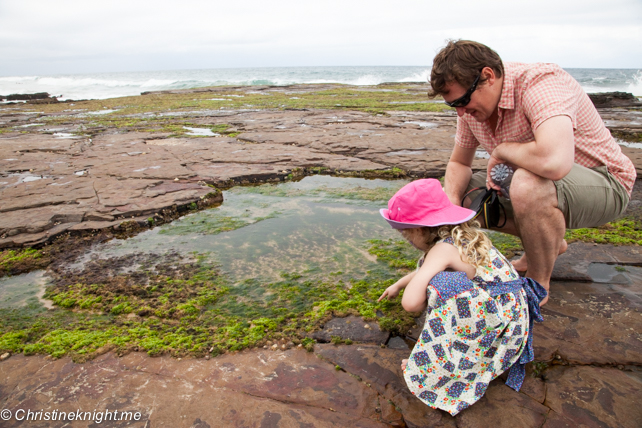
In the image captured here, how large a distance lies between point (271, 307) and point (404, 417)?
1.00m

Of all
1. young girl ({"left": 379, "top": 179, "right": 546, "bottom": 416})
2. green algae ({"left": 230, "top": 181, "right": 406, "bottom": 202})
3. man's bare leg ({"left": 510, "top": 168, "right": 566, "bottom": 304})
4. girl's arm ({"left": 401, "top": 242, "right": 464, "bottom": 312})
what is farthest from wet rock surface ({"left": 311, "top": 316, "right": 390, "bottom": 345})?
green algae ({"left": 230, "top": 181, "right": 406, "bottom": 202})

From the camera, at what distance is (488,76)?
209 centimetres

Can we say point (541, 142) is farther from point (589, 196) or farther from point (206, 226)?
point (206, 226)

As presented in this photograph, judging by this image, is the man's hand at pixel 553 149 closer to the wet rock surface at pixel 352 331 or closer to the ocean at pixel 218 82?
the wet rock surface at pixel 352 331

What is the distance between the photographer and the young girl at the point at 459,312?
1.58 m

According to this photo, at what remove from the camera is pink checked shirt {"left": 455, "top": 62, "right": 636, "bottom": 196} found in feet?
6.60

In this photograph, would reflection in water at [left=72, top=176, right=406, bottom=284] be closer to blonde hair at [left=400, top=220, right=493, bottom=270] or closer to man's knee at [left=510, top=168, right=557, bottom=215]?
blonde hair at [left=400, top=220, right=493, bottom=270]

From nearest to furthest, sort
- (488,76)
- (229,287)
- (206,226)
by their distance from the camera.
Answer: (488,76), (229,287), (206,226)

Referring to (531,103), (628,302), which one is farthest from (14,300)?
(628,302)

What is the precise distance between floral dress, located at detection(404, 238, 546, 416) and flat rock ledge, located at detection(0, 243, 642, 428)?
0.24 feet

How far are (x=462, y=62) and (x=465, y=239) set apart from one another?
2.99 ft

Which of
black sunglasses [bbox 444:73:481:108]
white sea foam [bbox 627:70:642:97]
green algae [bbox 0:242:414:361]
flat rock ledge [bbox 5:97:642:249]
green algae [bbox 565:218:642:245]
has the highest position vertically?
black sunglasses [bbox 444:73:481:108]

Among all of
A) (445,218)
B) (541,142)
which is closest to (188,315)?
(445,218)

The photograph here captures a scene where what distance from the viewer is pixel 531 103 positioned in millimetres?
2043
